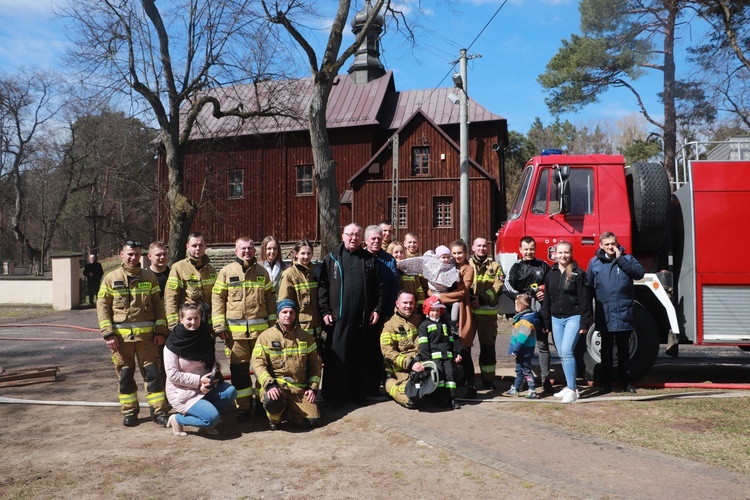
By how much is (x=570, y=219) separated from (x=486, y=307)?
→ 1711 millimetres

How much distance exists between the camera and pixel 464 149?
16906mm

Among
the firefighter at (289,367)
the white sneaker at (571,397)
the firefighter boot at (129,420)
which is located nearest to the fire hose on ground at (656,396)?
the white sneaker at (571,397)

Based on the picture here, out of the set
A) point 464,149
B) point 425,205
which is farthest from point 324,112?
point 425,205

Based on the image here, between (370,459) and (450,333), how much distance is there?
6.55 feet

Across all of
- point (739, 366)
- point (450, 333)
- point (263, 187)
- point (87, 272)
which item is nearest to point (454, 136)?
point (263, 187)

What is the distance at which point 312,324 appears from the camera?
6.62m

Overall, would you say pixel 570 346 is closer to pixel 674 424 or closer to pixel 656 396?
pixel 656 396

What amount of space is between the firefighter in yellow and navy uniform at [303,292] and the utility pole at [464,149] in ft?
33.9

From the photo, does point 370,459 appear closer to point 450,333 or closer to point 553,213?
point 450,333

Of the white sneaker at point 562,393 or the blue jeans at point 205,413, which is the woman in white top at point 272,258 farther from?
the white sneaker at point 562,393

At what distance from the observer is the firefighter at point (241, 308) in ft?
20.0

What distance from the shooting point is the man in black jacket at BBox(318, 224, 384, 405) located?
21.1 feet

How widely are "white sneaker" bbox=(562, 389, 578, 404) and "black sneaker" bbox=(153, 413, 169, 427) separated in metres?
4.14

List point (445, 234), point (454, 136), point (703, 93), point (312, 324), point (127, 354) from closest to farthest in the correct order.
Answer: point (127, 354)
point (312, 324)
point (703, 93)
point (445, 234)
point (454, 136)
